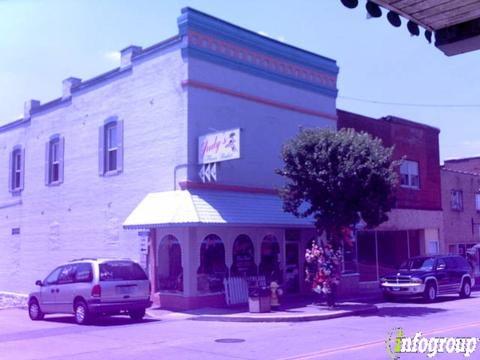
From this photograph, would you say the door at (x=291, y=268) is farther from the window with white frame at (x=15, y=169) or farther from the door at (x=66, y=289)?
the window with white frame at (x=15, y=169)

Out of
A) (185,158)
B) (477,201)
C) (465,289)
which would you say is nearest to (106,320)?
(185,158)

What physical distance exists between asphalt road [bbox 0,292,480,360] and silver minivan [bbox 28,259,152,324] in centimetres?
44

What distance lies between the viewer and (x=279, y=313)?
17781 mm

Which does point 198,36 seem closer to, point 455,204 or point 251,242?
point 251,242

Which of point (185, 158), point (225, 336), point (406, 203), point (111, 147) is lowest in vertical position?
point (225, 336)

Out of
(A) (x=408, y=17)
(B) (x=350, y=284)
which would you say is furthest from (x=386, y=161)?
(A) (x=408, y=17)

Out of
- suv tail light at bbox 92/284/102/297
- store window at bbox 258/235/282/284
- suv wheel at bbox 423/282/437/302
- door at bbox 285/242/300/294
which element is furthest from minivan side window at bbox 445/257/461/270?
suv tail light at bbox 92/284/102/297

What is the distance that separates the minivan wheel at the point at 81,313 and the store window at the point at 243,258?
18.6 feet

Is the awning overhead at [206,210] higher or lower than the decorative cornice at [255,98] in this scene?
lower

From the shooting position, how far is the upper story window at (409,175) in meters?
29.6

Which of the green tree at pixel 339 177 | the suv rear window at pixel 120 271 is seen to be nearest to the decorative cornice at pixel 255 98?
the green tree at pixel 339 177

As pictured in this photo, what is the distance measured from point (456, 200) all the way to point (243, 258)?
56.1 feet

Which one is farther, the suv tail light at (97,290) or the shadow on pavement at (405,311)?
the shadow on pavement at (405,311)

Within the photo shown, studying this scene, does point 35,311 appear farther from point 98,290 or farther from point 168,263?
point 168,263
